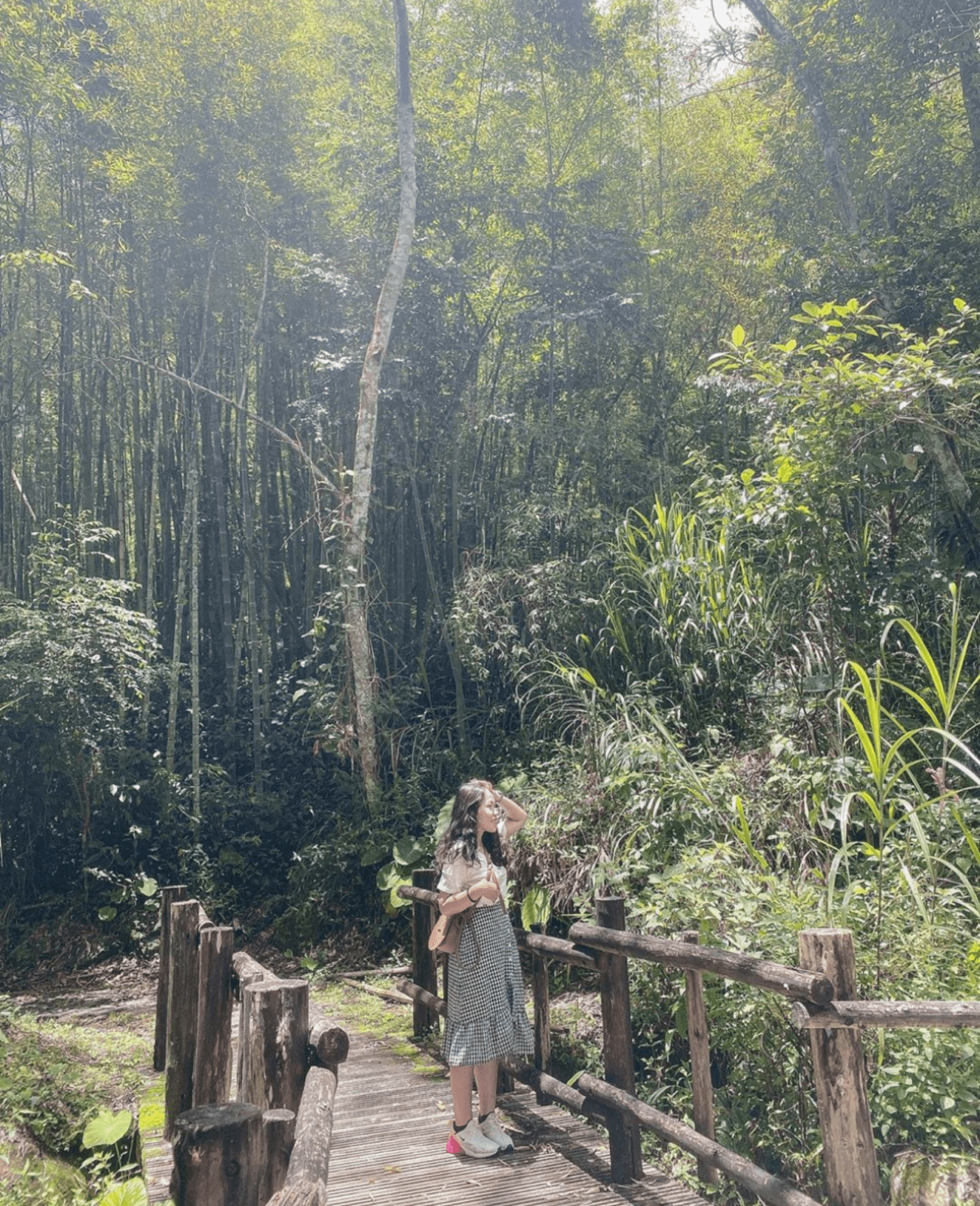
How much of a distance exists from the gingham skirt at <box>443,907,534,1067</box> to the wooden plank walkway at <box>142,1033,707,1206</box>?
0.29m

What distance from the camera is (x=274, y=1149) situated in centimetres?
163

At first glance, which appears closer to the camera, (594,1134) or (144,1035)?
(594,1134)

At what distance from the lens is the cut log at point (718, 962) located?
2.08 metres

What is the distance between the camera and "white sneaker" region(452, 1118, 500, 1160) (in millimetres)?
2875

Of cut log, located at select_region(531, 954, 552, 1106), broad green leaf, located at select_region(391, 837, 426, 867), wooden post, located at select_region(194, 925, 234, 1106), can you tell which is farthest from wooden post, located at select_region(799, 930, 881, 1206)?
broad green leaf, located at select_region(391, 837, 426, 867)

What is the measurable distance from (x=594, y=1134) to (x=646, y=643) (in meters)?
3.03

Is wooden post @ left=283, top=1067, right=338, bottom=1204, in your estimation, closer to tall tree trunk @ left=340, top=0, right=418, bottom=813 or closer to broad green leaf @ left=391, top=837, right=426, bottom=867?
broad green leaf @ left=391, top=837, right=426, bottom=867

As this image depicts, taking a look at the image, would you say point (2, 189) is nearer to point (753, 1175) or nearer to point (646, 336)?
point (646, 336)

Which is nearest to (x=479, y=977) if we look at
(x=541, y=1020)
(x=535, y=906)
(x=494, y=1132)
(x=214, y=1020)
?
(x=494, y=1132)

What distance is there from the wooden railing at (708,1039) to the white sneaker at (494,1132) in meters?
0.23

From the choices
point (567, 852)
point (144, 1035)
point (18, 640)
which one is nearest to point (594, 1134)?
point (567, 852)

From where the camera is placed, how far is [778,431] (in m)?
4.91

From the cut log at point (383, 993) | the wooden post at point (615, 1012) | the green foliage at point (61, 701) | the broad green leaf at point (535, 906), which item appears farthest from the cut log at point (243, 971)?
the green foliage at point (61, 701)

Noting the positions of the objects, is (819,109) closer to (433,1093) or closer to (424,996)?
(424,996)
